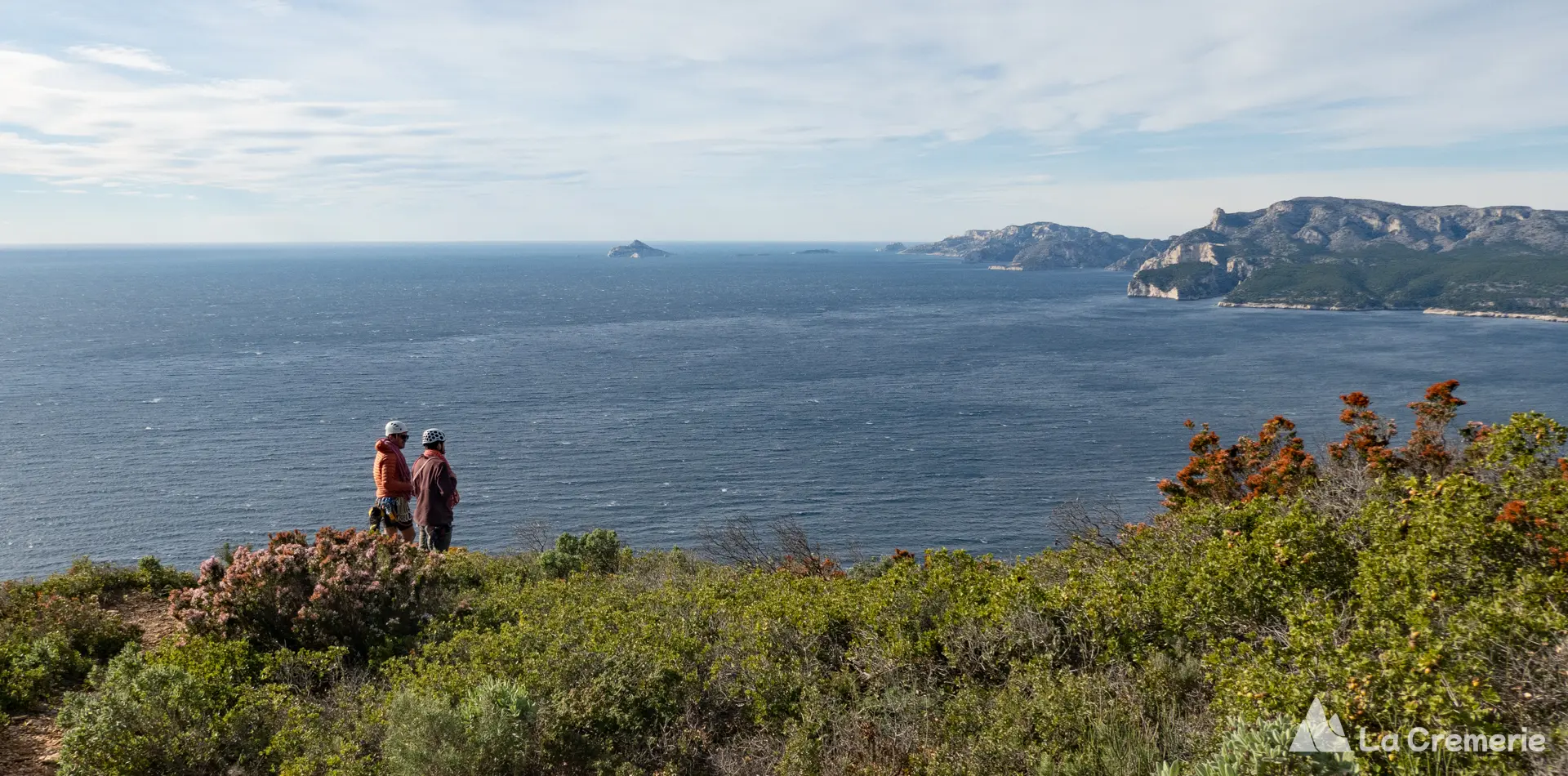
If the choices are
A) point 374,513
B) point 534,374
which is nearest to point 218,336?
point 534,374

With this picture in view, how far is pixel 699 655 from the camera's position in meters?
7.35

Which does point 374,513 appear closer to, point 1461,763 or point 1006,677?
point 1006,677

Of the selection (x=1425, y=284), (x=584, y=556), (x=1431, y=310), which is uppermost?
(x=1425, y=284)

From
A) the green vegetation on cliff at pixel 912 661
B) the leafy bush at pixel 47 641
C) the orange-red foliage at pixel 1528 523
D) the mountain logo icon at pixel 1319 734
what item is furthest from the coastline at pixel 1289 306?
the leafy bush at pixel 47 641

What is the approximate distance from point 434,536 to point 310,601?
3.44m

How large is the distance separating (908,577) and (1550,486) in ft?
16.9

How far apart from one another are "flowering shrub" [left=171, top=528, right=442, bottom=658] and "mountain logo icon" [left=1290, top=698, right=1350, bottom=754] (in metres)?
7.46

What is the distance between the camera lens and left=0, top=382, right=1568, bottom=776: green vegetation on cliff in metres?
4.91

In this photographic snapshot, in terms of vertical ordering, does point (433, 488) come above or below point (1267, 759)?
below

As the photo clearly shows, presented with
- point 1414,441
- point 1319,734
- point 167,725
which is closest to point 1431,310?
point 1414,441

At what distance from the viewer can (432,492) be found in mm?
11523

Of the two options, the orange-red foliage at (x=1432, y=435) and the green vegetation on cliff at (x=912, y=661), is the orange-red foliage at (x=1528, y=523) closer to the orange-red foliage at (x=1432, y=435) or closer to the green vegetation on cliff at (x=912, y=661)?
the green vegetation on cliff at (x=912, y=661)

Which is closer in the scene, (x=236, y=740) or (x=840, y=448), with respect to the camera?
Result: (x=236, y=740)

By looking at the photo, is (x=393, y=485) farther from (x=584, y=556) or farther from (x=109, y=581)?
(x=109, y=581)
